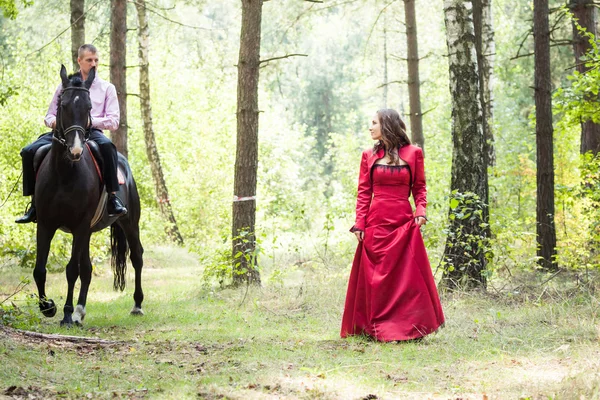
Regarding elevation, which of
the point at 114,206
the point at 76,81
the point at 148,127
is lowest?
the point at 114,206

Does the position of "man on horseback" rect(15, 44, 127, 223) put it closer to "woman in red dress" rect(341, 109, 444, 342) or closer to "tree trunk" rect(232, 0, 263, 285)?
"tree trunk" rect(232, 0, 263, 285)

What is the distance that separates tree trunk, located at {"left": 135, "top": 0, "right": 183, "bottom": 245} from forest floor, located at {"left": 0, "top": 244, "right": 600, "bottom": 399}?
11.5 m

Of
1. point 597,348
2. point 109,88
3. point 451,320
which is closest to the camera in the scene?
point 597,348

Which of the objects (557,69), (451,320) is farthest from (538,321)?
(557,69)

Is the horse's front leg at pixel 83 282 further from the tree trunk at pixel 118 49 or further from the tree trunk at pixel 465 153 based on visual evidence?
the tree trunk at pixel 118 49

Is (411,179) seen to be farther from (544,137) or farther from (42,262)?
(544,137)

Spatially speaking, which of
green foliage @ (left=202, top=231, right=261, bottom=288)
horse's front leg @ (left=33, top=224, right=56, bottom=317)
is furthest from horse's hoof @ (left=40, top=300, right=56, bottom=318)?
green foliage @ (left=202, top=231, right=261, bottom=288)

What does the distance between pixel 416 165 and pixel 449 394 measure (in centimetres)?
292

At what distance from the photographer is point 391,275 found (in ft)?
23.5

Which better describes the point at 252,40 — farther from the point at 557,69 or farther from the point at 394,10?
the point at 557,69

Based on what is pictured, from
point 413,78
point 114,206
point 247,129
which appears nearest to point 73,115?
point 114,206

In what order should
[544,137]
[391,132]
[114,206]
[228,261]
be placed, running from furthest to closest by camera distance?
[544,137] → [228,261] → [114,206] → [391,132]

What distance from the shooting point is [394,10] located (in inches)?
807

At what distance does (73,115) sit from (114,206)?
1477 millimetres
